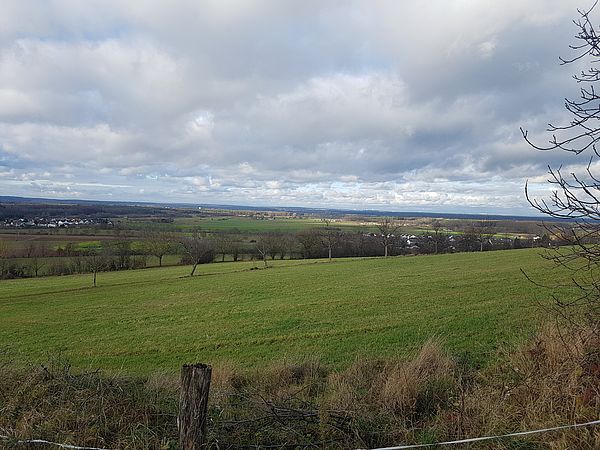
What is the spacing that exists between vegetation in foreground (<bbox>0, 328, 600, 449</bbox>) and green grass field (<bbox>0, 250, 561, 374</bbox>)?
4.05 meters

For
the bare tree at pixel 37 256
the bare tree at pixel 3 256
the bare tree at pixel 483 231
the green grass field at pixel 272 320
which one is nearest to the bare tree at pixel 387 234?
the bare tree at pixel 483 231

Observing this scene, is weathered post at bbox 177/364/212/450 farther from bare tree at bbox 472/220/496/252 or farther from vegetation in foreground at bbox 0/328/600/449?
bare tree at bbox 472/220/496/252

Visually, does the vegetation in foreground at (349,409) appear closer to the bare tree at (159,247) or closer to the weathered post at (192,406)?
the weathered post at (192,406)

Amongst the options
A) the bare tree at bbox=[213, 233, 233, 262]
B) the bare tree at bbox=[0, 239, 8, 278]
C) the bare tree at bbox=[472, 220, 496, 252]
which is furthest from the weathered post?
the bare tree at bbox=[472, 220, 496, 252]

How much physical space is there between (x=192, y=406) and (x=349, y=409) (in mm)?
2524

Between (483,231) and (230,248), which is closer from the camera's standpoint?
(230,248)

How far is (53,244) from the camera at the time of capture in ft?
256

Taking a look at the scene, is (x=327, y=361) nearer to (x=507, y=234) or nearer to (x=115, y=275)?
(x=115, y=275)

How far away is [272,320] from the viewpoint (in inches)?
895

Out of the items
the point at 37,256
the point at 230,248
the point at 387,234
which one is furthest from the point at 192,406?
the point at 37,256

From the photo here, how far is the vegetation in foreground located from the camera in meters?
4.80

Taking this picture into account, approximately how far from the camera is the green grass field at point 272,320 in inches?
584

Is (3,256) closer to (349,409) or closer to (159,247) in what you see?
(159,247)

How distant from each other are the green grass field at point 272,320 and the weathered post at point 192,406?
796cm
